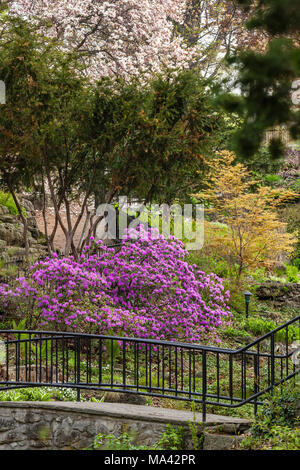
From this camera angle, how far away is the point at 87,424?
6363 mm

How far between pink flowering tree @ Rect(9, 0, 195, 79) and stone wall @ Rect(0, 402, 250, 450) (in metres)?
10.9

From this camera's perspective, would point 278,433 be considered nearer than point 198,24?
Yes

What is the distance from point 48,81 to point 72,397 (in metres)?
5.99

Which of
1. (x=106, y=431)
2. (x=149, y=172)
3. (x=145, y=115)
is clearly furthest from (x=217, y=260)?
(x=106, y=431)

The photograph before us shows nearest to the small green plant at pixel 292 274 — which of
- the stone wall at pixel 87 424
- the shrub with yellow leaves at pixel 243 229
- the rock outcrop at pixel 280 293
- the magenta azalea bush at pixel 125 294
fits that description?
the rock outcrop at pixel 280 293

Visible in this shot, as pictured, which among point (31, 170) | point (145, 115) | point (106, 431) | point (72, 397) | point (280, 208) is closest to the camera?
point (106, 431)

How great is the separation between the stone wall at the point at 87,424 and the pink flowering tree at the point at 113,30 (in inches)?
428

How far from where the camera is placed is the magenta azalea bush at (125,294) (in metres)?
9.66

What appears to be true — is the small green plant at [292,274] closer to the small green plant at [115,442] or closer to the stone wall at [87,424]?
the stone wall at [87,424]

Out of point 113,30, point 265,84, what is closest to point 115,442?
point 265,84

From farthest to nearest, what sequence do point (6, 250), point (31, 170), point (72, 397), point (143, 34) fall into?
point (143, 34) < point (6, 250) < point (31, 170) < point (72, 397)

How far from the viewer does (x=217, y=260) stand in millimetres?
16531

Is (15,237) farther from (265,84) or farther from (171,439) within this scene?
(265,84)

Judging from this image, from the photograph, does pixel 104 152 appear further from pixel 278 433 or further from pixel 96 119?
pixel 278 433
